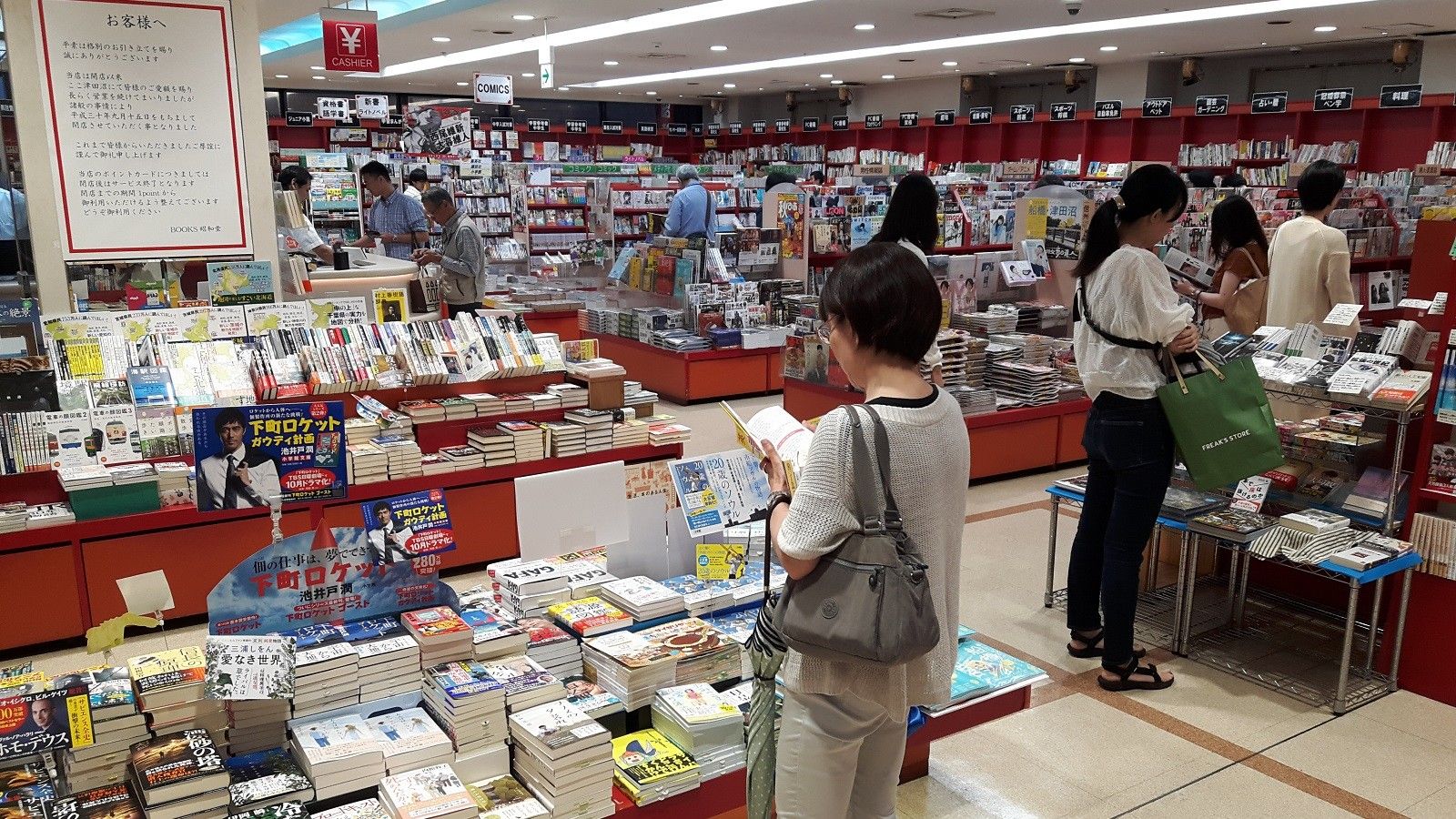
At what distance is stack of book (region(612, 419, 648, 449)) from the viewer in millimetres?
5398

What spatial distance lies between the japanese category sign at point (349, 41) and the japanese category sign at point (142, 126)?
3762 mm

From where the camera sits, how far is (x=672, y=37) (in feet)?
40.9

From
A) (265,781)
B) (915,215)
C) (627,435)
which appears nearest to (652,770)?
(265,781)

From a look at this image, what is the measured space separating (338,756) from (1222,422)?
2936mm

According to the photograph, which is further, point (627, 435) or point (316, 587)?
point (627, 435)

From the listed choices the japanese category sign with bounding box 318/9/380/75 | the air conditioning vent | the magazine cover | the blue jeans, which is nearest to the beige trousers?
the blue jeans

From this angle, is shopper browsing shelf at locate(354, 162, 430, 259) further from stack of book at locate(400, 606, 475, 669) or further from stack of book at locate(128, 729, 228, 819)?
stack of book at locate(128, 729, 228, 819)

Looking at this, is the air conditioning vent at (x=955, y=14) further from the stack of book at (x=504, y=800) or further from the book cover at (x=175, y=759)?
the book cover at (x=175, y=759)

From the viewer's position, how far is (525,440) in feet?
16.6

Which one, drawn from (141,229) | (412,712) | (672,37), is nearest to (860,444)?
(412,712)

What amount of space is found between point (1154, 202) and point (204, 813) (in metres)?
3.22

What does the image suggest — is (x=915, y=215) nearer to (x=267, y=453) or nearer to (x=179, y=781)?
(x=267, y=453)

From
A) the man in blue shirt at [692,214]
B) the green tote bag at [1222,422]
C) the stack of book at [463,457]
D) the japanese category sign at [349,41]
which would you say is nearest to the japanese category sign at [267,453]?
the stack of book at [463,457]

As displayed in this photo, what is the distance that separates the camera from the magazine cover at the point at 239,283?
5.16 m
